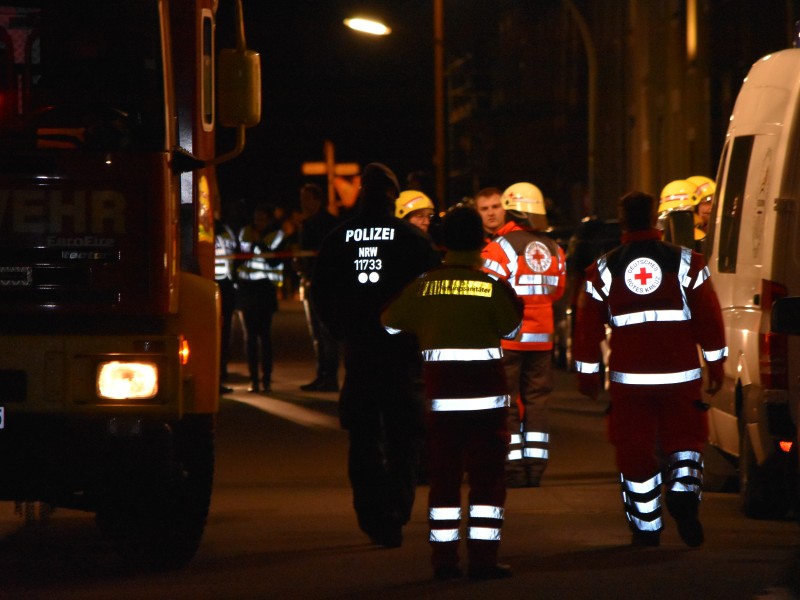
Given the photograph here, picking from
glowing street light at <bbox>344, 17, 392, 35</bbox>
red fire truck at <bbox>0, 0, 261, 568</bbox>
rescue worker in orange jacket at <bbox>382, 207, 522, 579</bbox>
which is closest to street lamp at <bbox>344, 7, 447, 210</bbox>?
glowing street light at <bbox>344, 17, 392, 35</bbox>

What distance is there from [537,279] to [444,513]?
377 cm

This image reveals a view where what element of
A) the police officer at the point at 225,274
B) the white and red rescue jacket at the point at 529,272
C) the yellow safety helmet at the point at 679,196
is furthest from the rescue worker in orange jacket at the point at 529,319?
the police officer at the point at 225,274

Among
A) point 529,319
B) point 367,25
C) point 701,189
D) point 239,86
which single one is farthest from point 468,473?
point 367,25

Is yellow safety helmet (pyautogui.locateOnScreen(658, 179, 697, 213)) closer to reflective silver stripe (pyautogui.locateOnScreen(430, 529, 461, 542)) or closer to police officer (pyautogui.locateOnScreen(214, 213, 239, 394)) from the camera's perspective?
police officer (pyautogui.locateOnScreen(214, 213, 239, 394))

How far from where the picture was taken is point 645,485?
8930 mm

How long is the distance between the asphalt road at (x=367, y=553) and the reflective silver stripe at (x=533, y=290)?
4.04 feet

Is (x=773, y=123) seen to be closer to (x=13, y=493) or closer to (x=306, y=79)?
(x=13, y=493)

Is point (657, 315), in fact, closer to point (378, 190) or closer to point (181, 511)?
point (378, 190)

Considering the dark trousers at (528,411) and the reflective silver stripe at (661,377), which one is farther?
the dark trousers at (528,411)

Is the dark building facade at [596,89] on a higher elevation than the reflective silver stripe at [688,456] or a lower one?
higher

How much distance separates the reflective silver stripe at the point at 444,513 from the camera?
8.16 meters

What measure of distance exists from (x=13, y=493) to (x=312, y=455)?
5667 mm

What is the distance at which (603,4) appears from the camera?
134ft

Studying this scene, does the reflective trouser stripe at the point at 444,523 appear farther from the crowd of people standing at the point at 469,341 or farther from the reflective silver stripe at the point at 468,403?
the reflective silver stripe at the point at 468,403
